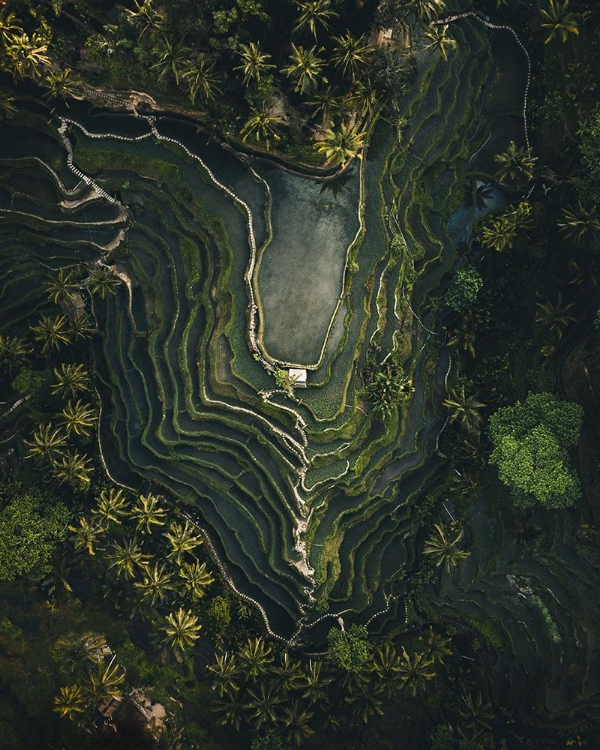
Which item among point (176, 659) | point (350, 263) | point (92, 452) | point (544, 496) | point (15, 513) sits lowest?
point (176, 659)

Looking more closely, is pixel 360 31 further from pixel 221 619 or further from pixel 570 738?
pixel 570 738

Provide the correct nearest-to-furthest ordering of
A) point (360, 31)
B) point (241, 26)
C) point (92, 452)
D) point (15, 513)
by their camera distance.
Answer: point (241, 26) → point (360, 31) → point (15, 513) → point (92, 452)

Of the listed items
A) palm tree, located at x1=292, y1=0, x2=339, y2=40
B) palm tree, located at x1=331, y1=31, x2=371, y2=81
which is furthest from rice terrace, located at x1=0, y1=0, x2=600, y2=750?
palm tree, located at x1=292, y1=0, x2=339, y2=40

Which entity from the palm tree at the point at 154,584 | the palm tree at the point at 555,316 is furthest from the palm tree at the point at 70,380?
the palm tree at the point at 555,316

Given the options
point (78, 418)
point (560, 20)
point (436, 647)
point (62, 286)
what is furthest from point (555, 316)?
point (62, 286)

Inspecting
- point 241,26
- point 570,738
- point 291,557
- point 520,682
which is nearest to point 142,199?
point 241,26

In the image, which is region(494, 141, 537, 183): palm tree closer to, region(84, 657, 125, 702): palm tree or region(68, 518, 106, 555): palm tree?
region(68, 518, 106, 555): palm tree

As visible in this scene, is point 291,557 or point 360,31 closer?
point 360,31

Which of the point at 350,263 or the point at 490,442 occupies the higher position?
the point at 350,263

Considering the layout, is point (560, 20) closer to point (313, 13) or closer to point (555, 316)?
point (313, 13)
